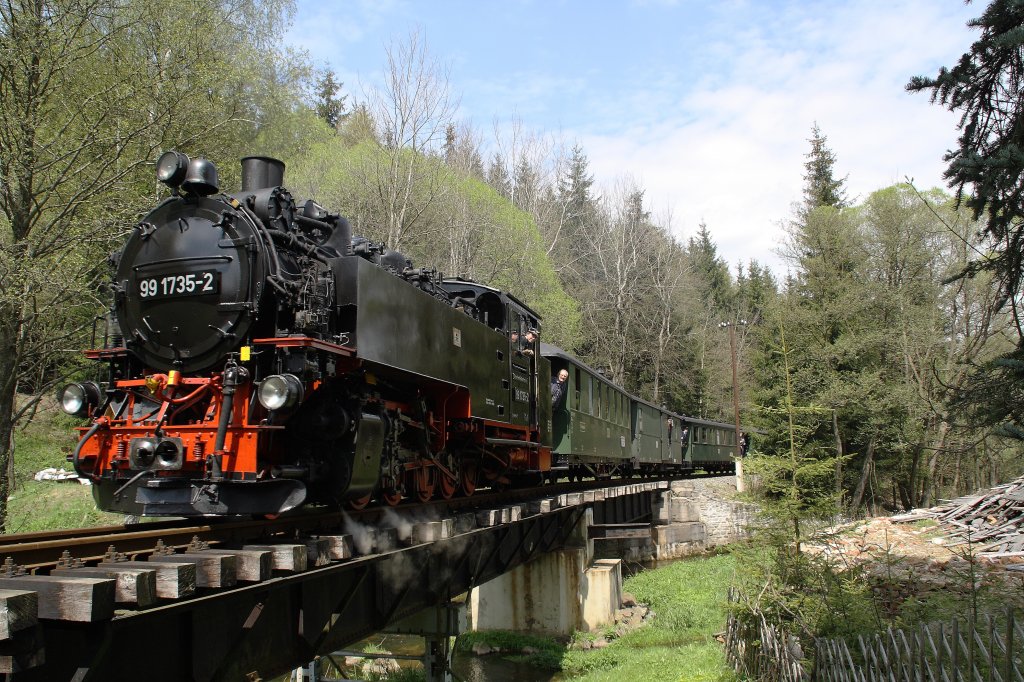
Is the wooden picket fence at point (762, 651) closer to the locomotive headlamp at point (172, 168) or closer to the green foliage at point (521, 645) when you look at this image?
the green foliage at point (521, 645)

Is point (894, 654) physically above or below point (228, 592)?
below

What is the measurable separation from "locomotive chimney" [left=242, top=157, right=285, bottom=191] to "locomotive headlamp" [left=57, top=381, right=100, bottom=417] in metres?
2.34

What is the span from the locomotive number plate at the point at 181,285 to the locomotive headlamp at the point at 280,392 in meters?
1.22

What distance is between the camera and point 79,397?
6.72 m

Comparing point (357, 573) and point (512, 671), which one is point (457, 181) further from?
point (357, 573)

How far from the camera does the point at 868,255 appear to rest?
29469mm

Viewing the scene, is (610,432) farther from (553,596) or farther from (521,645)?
(521,645)

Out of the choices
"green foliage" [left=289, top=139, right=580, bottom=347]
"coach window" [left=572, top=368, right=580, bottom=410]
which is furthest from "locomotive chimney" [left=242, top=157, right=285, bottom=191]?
"green foliage" [left=289, top=139, right=580, bottom=347]

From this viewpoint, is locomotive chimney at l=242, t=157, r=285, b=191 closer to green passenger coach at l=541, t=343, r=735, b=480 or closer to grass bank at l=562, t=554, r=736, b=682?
green passenger coach at l=541, t=343, r=735, b=480

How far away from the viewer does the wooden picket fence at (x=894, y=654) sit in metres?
5.11

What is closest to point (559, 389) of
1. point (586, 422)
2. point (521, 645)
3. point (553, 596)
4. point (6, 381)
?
point (586, 422)

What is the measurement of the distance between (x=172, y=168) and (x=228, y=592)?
13.4 ft

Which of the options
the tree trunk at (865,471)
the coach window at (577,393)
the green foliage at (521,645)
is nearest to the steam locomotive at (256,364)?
the green foliage at (521,645)

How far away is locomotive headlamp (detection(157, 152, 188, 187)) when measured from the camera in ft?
21.9
